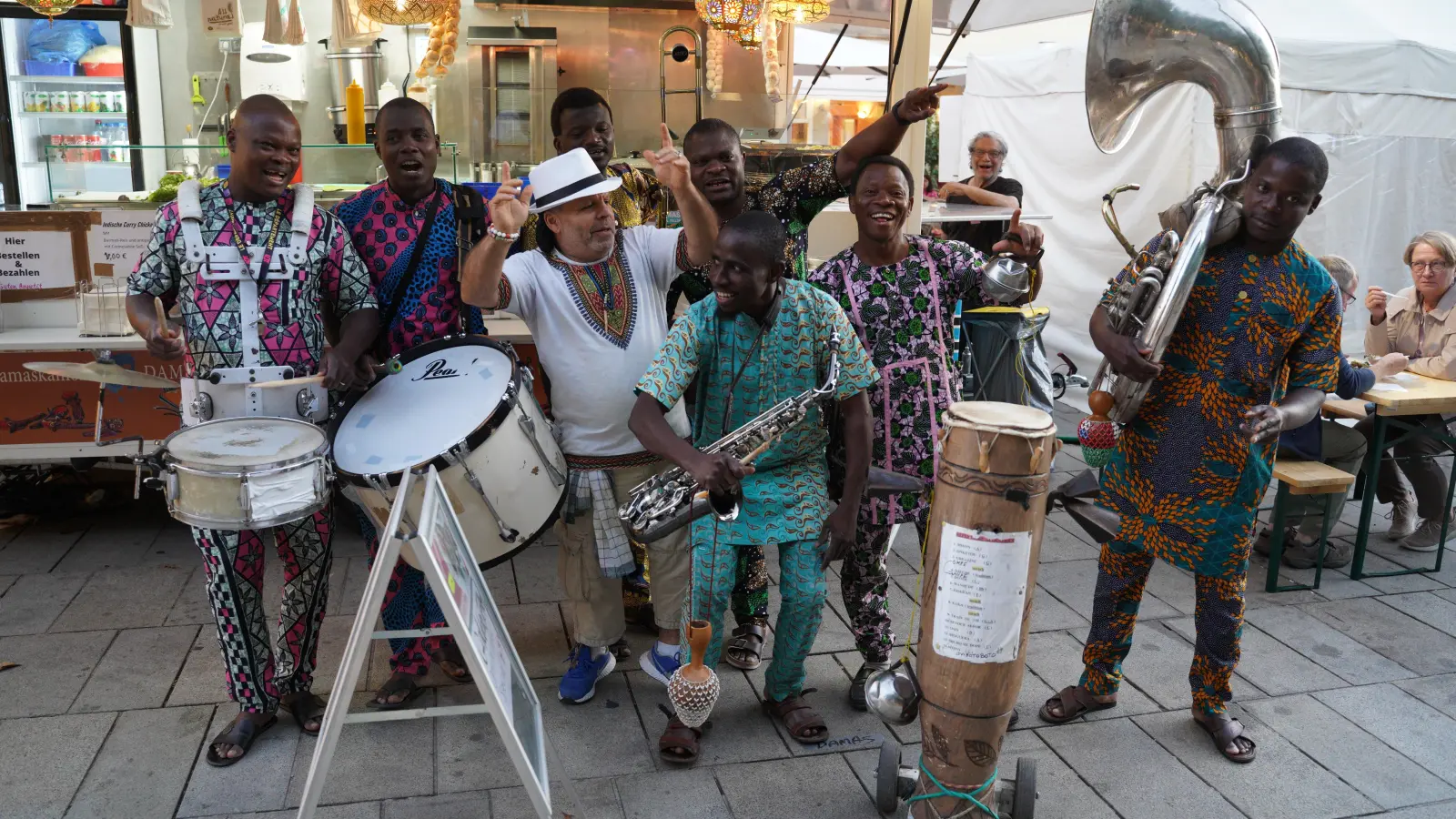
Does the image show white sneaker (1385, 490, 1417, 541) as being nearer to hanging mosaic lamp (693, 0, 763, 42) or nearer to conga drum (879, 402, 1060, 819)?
conga drum (879, 402, 1060, 819)

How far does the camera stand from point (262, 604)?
3.60 m

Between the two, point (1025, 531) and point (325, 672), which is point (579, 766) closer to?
point (325, 672)

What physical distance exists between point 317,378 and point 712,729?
1.77 metres

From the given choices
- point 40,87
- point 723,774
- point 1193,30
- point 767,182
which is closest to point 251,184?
point 767,182

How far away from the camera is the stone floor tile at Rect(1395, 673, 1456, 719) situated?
4.01m

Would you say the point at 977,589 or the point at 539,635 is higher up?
the point at 977,589

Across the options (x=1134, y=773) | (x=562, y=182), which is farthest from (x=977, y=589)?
(x=562, y=182)

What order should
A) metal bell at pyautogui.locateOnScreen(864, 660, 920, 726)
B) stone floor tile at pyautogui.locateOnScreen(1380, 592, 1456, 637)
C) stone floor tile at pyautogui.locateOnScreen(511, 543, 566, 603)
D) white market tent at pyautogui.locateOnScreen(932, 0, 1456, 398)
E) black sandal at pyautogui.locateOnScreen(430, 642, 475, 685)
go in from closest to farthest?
metal bell at pyautogui.locateOnScreen(864, 660, 920, 726) → black sandal at pyautogui.locateOnScreen(430, 642, 475, 685) → stone floor tile at pyautogui.locateOnScreen(1380, 592, 1456, 637) → stone floor tile at pyautogui.locateOnScreen(511, 543, 566, 603) → white market tent at pyautogui.locateOnScreen(932, 0, 1456, 398)

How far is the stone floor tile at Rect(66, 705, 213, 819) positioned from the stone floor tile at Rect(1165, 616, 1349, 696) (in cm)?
363

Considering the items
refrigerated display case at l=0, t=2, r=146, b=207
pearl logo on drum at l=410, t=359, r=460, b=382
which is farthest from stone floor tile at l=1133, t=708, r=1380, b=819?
refrigerated display case at l=0, t=2, r=146, b=207

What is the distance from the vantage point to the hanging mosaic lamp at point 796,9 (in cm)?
605

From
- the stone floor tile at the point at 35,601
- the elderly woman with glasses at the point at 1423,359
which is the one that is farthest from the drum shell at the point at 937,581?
the stone floor tile at the point at 35,601

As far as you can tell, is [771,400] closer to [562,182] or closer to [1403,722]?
[562,182]

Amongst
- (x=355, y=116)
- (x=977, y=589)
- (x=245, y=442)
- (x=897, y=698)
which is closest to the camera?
(x=977, y=589)
